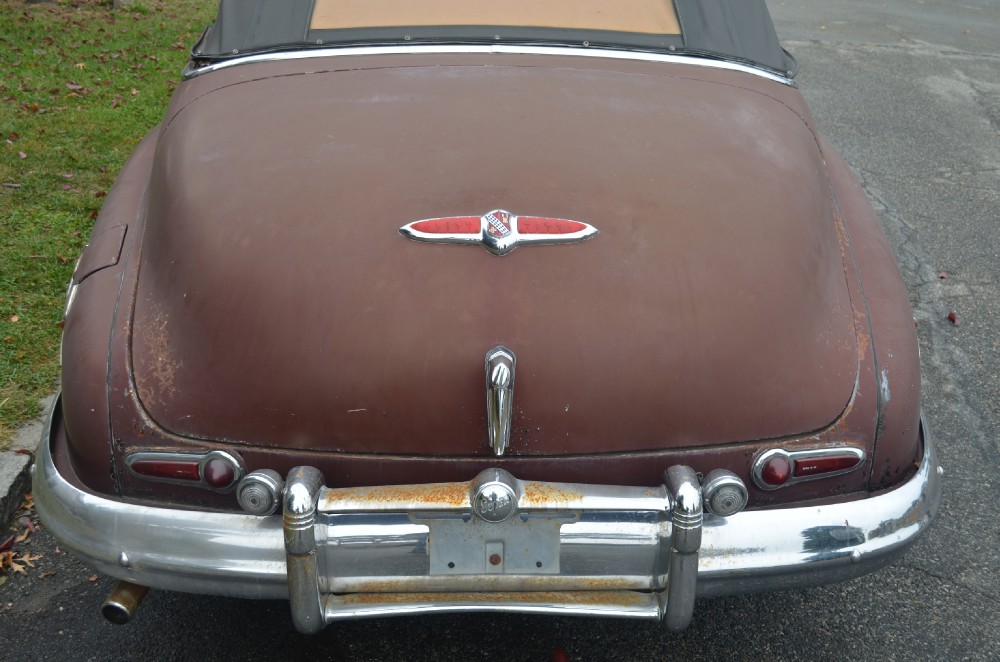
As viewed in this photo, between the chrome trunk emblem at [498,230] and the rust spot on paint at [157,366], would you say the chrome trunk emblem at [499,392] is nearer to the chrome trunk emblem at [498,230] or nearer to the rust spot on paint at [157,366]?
the chrome trunk emblem at [498,230]

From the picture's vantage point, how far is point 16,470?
9.95 feet

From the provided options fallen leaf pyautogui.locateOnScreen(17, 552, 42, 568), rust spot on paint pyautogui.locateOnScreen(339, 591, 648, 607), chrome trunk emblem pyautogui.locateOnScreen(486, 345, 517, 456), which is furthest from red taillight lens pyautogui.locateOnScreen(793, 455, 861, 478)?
fallen leaf pyautogui.locateOnScreen(17, 552, 42, 568)

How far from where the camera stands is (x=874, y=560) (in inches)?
82.6

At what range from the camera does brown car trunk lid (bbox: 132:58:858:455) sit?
195 centimetres

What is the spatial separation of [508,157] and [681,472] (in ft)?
2.93

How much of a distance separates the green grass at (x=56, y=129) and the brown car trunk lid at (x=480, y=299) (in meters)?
1.53

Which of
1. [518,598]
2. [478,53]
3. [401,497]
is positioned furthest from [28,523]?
[478,53]

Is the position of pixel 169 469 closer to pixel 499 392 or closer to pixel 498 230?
pixel 499 392

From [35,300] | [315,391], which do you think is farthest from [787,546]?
[35,300]

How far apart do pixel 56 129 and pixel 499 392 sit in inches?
204

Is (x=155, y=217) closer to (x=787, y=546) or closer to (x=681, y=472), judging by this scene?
(x=681, y=472)

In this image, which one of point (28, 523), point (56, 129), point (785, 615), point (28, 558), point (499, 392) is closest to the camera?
point (499, 392)

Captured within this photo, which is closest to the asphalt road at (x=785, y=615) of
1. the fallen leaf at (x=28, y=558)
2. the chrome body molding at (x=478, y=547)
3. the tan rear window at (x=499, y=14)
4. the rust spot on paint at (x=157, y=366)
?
the fallen leaf at (x=28, y=558)

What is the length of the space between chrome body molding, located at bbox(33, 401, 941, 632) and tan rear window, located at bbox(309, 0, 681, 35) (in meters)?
1.68
